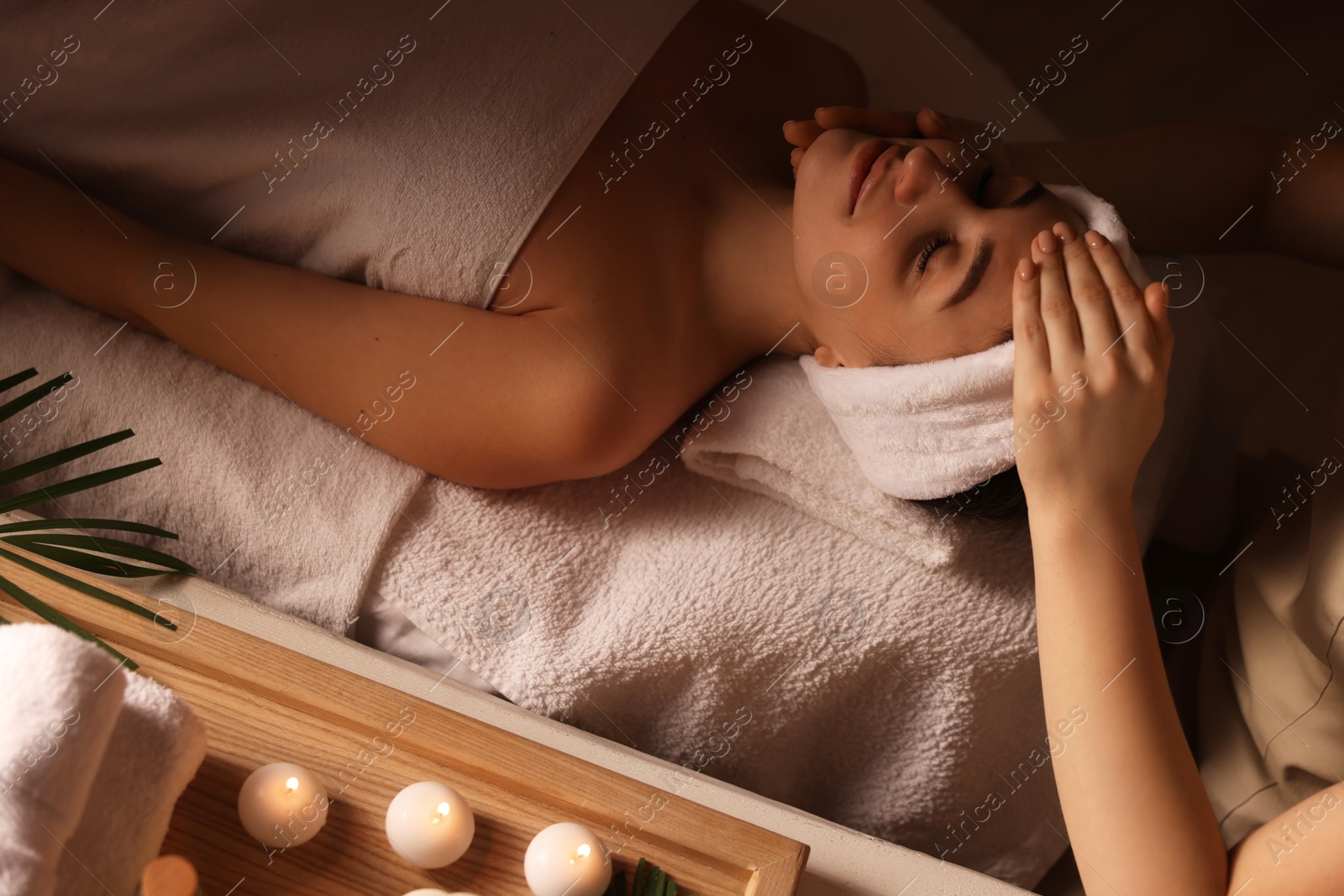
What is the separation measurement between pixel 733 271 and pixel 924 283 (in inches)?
9.2

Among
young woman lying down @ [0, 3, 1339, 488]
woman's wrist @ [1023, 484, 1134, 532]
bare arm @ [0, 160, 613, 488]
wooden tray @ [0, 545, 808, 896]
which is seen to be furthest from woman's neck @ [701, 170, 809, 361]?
wooden tray @ [0, 545, 808, 896]

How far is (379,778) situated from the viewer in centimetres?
64

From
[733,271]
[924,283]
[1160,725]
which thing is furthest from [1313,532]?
[733,271]

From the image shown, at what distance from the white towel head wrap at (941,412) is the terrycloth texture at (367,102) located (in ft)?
1.30

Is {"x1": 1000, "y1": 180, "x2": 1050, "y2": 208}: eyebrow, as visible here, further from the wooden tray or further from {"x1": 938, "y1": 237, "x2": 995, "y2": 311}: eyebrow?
the wooden tray

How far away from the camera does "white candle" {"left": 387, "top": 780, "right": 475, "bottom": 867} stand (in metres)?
0.60

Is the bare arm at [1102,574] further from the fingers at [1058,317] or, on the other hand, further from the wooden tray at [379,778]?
the wooden tray at [379,778]

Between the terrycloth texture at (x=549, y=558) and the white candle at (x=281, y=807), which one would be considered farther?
the terrycloth texture at (x=549, y=558)

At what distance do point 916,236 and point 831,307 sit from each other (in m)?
0.11

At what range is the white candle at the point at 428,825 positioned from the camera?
598 millimetres

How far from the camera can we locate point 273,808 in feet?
1.94

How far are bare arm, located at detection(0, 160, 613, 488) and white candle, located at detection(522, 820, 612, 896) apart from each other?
375 millimetres

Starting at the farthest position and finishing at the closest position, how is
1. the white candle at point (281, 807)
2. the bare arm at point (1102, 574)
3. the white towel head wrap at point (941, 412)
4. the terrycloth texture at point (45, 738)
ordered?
the white towel head wrap at point (941, 412), the bare arm at point (1102, 574), the white candle at point (281, 807), the terrycloth texture at point (45, 738)

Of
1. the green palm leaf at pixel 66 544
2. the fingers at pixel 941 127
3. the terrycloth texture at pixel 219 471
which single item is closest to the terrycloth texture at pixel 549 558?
the terrycloth texture at pixel 219 471
